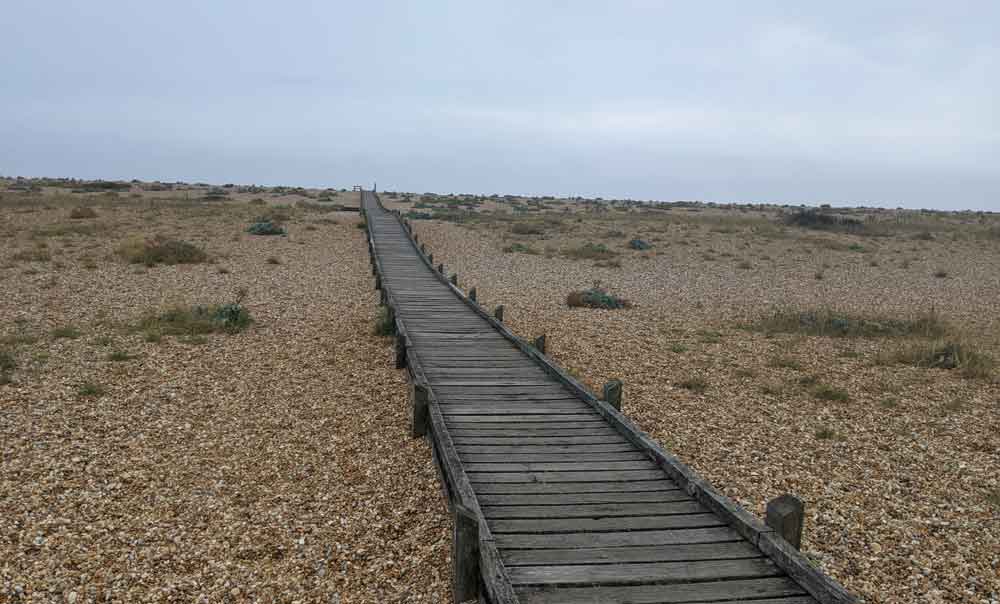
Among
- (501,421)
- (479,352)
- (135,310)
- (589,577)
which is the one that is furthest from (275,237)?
(589,577)

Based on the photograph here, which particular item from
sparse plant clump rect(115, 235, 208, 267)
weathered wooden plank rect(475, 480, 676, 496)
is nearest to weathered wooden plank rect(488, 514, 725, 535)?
weathered wooden plank rect(475, 480, 676, 496)

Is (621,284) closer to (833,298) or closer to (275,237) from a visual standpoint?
(833,298)

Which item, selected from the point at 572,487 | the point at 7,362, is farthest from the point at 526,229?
the point at 572,487

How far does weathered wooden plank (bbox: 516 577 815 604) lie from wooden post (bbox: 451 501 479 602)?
0.39 meters

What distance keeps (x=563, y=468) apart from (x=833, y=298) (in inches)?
668

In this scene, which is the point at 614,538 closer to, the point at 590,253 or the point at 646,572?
the point at 646,572

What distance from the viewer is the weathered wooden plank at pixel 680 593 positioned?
427 centimetres

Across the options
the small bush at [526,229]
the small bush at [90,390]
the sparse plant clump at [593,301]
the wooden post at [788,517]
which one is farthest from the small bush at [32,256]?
the small bush at [526,229]

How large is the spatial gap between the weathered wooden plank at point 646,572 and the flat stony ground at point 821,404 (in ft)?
4.80

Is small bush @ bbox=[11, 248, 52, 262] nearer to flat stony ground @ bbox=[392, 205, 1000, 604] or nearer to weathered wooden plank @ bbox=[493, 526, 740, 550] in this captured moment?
flat stony ground @ bbox=[392, 205, 1000, 604]

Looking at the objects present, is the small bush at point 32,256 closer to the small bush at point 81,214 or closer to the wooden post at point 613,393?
the small bush at point 81,214

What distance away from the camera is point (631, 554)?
4820 mm

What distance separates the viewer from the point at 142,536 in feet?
19.4

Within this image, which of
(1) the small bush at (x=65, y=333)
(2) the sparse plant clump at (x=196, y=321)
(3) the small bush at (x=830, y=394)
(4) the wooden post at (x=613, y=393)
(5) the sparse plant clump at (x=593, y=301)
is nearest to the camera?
(4) the wooden post at (x=613, y=393)
